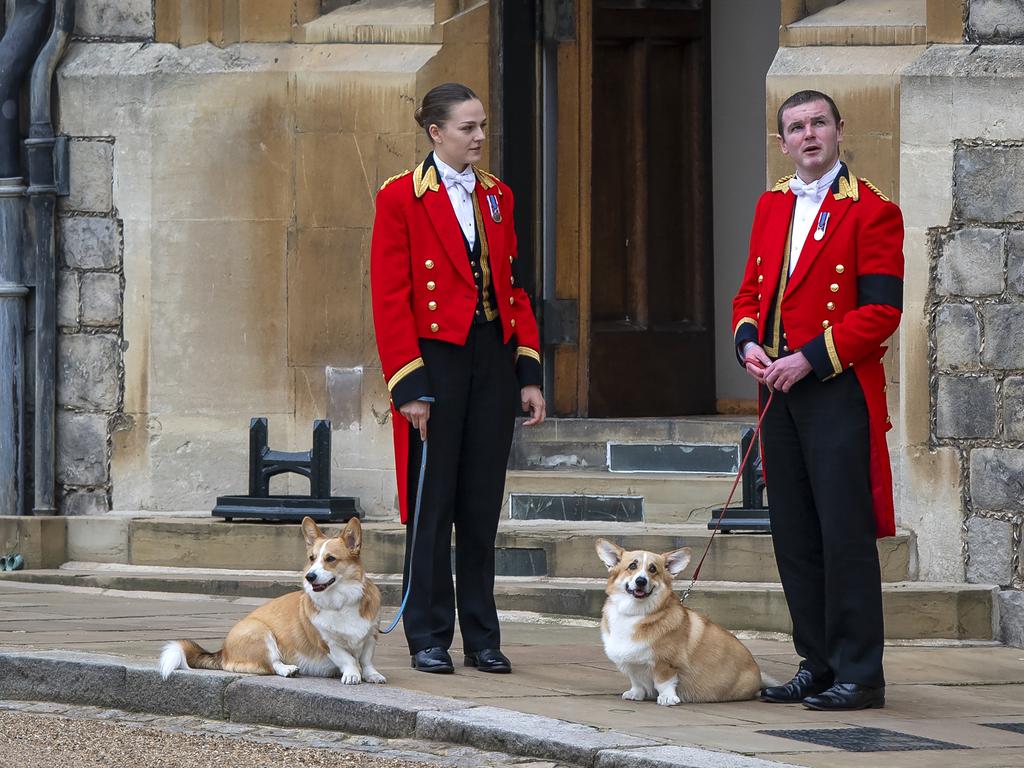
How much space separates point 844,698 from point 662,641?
1.89 ft

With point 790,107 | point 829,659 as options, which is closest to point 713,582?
point 829,659

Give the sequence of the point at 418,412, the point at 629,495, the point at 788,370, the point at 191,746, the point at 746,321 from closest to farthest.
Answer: the point at 191,746 < the point at 788,370 < the point at 746,321 < the point at 418,412 < the point at 629,495

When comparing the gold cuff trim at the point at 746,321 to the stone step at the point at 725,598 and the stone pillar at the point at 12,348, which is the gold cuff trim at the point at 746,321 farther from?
the stone pillar at the point at 12,348

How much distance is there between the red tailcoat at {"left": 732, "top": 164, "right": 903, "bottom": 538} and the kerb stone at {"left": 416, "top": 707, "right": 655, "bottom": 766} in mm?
1268

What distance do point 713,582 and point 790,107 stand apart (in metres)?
2.67

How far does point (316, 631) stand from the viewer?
20.4ft

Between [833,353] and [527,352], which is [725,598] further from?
[833,353]

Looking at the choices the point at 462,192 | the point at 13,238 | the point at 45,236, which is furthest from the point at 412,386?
the point at 13,238

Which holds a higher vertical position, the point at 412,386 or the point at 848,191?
the point at 848,191

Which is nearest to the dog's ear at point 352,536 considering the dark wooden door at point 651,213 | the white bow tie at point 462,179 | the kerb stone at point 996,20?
the white bow tie at point 462,179

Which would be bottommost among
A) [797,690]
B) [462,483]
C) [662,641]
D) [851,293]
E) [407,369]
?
[797,690]

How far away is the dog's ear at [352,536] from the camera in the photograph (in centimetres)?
618

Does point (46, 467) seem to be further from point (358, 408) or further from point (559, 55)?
point (559, 55)

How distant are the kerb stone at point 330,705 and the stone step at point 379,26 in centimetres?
425
